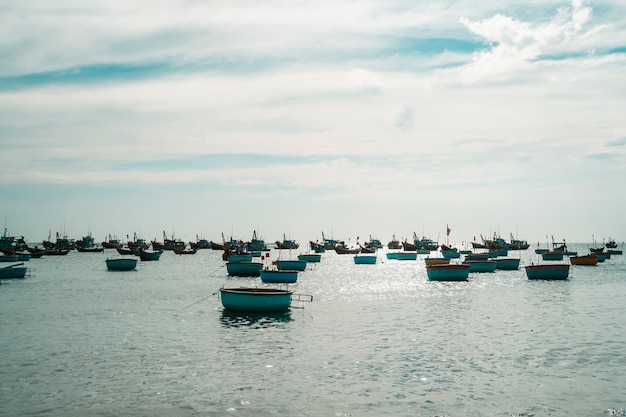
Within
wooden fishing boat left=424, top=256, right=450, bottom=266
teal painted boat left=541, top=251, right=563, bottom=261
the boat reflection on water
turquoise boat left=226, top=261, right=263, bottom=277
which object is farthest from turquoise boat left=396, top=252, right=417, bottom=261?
the boat reflection on water

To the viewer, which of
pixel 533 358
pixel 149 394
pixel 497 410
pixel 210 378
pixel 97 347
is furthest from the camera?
pixel 97 347

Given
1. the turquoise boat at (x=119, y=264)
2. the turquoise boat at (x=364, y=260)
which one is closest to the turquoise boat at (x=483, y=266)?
the turquoise boat at (x=364, y=260)

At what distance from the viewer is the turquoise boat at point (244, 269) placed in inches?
3103

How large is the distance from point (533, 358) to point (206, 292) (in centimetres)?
3916

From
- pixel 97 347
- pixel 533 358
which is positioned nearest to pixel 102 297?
pixel 97 347

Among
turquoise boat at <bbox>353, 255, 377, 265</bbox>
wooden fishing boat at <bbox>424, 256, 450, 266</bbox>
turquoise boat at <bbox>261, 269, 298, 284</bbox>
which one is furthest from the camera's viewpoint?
turquoise boat at <bbox>353, 255, 377, 265</bbox>

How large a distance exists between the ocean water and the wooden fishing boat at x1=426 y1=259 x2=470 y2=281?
22435 millimetres

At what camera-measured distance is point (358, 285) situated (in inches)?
2687

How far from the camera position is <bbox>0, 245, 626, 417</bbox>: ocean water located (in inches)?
720

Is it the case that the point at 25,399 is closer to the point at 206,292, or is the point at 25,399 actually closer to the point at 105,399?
the point at 105,399

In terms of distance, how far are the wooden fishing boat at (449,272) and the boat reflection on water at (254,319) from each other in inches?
1452

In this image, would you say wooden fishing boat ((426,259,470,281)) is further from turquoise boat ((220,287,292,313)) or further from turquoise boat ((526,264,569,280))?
turquoise boat ((220,287,292,313))

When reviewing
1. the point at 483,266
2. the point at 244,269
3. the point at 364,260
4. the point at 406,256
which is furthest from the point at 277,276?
the point at 406,256

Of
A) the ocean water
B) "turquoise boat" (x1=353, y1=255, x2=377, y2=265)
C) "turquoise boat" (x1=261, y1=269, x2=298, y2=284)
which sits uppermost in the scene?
"turquoise boat" (x1=261, y1=269, x2=298, y2=284)
